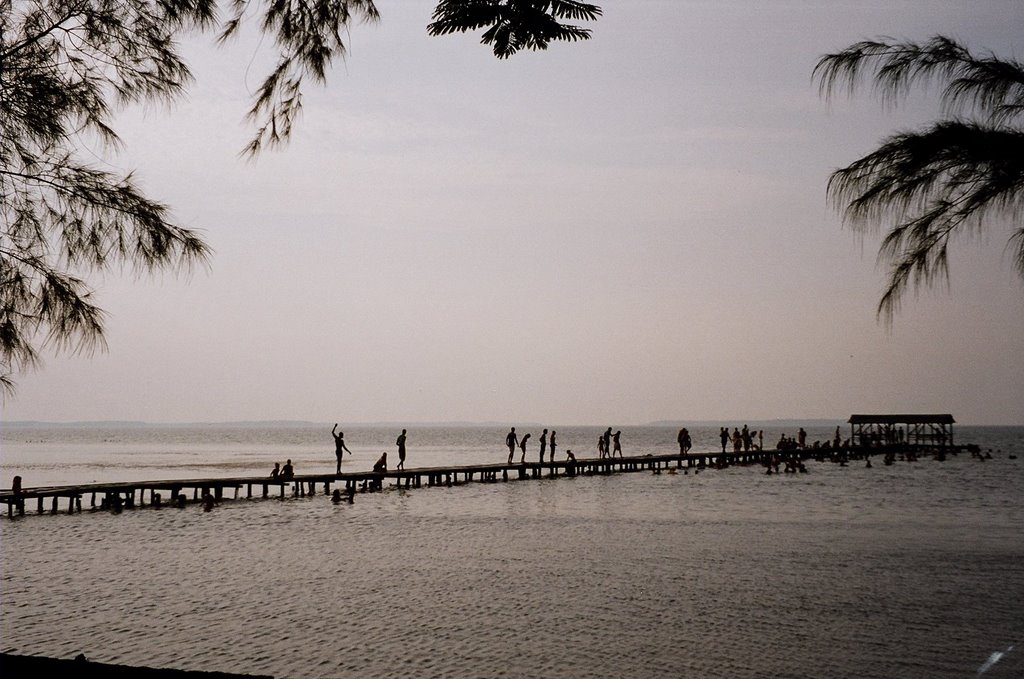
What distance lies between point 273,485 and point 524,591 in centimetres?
3125

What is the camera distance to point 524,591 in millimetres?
16219

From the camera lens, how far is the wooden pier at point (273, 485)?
101 ft

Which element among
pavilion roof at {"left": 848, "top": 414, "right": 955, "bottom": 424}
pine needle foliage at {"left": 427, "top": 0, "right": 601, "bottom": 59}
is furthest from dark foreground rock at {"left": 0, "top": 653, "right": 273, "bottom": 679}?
pavilion roof at {"left": 848, "top": 414, "right": 955, "bottom": 424}

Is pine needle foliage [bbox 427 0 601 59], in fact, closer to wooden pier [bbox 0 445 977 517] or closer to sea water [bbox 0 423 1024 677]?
sea water [bbox 0 423 1024 677]

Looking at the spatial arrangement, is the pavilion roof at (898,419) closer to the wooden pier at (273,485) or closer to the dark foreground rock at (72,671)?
the wooden pier at (273,485)

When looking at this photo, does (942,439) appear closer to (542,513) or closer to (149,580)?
(542,513)

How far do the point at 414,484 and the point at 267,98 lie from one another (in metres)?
38.5

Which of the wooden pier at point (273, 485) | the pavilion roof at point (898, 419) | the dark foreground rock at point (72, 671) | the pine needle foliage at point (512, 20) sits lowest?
the wooden pier at point (273, 485)

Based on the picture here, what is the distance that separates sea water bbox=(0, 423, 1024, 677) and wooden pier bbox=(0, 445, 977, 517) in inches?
70.4

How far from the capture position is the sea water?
38.3ft

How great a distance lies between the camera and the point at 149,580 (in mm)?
17250

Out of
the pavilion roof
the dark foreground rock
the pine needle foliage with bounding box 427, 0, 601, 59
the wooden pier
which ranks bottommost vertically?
the wooden pier

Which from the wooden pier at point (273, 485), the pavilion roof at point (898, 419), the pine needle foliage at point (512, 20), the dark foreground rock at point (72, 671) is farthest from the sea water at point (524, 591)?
the pavilion roof at point (898, 419)

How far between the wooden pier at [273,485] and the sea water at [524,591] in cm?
179
